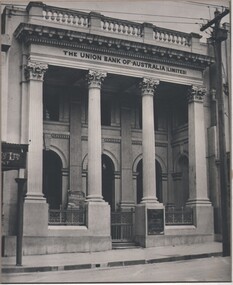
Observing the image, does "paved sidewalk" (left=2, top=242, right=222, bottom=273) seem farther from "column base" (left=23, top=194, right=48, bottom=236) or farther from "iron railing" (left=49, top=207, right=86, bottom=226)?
"iron railing" (left=49, top=207, right=86, bottom=226)

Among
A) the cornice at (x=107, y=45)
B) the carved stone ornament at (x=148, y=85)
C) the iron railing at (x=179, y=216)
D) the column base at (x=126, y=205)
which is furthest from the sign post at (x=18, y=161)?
the column base at (x=126, y=205)

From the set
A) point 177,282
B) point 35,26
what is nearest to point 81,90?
point 35,26

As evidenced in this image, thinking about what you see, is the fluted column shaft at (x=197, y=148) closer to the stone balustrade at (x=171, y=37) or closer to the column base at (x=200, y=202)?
the column base at (x=200, y=202)

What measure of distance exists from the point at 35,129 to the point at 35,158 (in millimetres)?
1159

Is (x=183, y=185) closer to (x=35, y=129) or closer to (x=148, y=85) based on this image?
(x=148, y=85)

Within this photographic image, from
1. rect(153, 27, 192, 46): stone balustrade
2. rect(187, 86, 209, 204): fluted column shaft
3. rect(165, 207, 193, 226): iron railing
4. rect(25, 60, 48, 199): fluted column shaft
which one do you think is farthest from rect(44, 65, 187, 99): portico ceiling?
rect(165, 207, 193, 226): iron railing

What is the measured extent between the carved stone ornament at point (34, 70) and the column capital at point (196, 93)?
720 centimetres

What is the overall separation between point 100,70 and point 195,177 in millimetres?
6509

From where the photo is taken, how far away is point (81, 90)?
2488 cm

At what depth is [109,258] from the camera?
59.4ft

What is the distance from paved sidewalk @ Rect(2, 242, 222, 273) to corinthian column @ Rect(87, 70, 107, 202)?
2606mm

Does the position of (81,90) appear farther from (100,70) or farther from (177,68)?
(177,68)

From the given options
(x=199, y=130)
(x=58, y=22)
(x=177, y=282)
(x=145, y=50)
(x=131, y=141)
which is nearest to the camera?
(x=177, y=282)

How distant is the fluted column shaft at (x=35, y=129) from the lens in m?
20.2
